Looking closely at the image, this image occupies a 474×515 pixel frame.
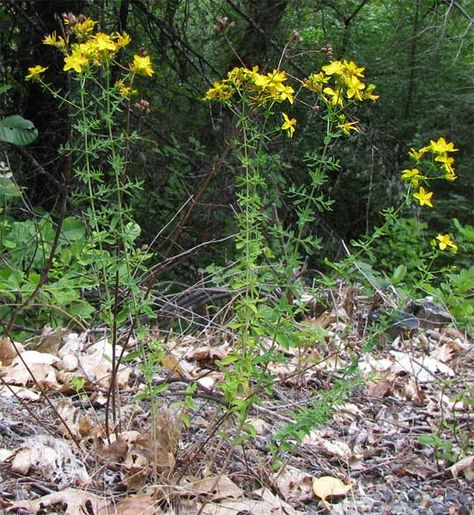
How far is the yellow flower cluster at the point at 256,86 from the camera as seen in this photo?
1.91 m

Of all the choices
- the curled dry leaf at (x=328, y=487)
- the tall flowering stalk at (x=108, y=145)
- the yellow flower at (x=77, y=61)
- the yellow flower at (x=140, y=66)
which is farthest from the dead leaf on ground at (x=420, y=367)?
the yellow flower at (x=77, y=61)

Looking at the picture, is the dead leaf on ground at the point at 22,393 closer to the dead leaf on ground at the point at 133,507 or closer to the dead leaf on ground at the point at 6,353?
the dead leaf on ground at the point at 6,353

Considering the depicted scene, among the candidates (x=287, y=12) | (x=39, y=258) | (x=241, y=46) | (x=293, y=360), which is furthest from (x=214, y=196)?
(x=293, y=360)

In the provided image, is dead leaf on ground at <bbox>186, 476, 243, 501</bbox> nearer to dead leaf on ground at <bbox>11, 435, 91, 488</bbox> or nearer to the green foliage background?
dead leaf on ground at <bbox>11, 435, 91, 488</bbox>

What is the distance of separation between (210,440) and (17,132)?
114 inches

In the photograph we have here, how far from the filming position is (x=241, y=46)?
5.68 m

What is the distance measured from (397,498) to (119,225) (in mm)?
1119

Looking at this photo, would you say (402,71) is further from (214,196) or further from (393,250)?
(214,196)

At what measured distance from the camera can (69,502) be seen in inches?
78.0

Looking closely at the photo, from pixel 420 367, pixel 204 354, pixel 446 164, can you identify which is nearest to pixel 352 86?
pixel 446 164

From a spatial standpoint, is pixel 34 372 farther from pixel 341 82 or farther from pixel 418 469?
pixel 341 82

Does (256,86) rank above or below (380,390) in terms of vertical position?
above

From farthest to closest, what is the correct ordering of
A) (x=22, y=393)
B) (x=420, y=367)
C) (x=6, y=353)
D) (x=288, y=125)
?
(x=420, y=367)
(x=6, y=353)
(x=22, y=393)
(x=288, y=125)

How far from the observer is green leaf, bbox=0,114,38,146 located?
458 cm
